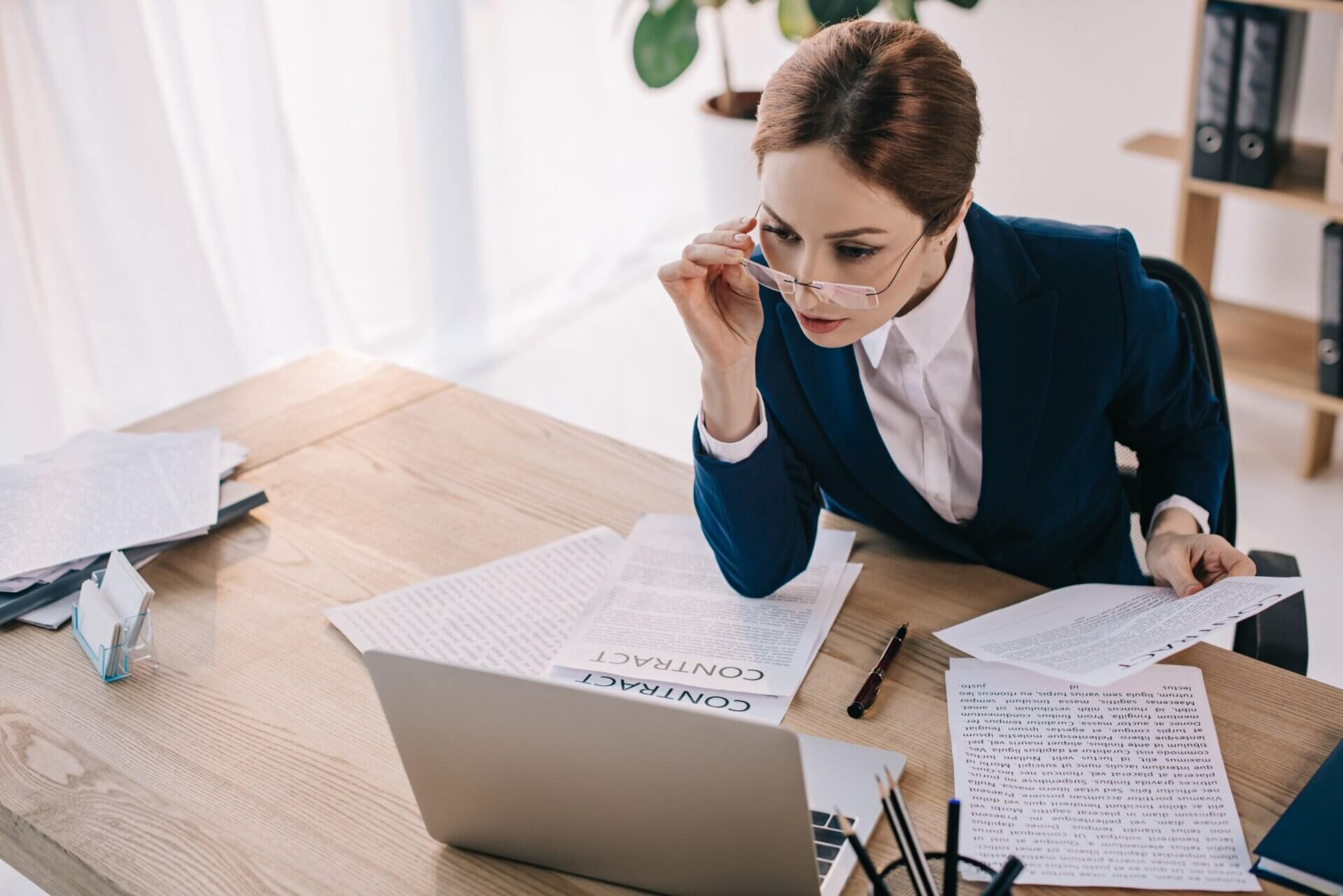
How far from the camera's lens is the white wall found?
3.14 meters

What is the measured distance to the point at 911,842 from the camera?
80 centimetres

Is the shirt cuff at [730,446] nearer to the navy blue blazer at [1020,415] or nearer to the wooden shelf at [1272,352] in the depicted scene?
the navy blue blazer at [1020,415]

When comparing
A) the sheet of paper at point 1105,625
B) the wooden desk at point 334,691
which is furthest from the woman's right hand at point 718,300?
the sheet of paper at point 1105,625

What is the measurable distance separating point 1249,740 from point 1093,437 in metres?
0.46

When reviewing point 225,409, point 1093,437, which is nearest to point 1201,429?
point 1093,437

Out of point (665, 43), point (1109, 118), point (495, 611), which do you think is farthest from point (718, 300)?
point (1109, 118)

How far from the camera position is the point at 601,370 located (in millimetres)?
3541

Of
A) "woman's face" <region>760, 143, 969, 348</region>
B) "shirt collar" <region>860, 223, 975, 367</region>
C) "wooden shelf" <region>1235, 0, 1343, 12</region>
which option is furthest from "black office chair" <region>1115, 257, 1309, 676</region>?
"wooden shelf" <region>1235, 0, 1343, 12</region>

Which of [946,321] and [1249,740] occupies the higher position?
[946,321]

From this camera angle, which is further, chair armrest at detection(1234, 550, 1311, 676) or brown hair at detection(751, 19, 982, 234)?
chair armrest at detection(1234, 550, 1311, 676)

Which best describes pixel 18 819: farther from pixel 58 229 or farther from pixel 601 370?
pixel 601 370

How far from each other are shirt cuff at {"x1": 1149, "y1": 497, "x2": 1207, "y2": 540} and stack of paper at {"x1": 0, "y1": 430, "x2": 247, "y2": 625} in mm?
1046

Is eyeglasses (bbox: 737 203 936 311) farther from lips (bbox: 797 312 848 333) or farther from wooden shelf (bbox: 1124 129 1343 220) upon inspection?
wooden shelf (bbox: 1124 129 1343 220)

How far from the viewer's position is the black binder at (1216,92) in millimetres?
2619
